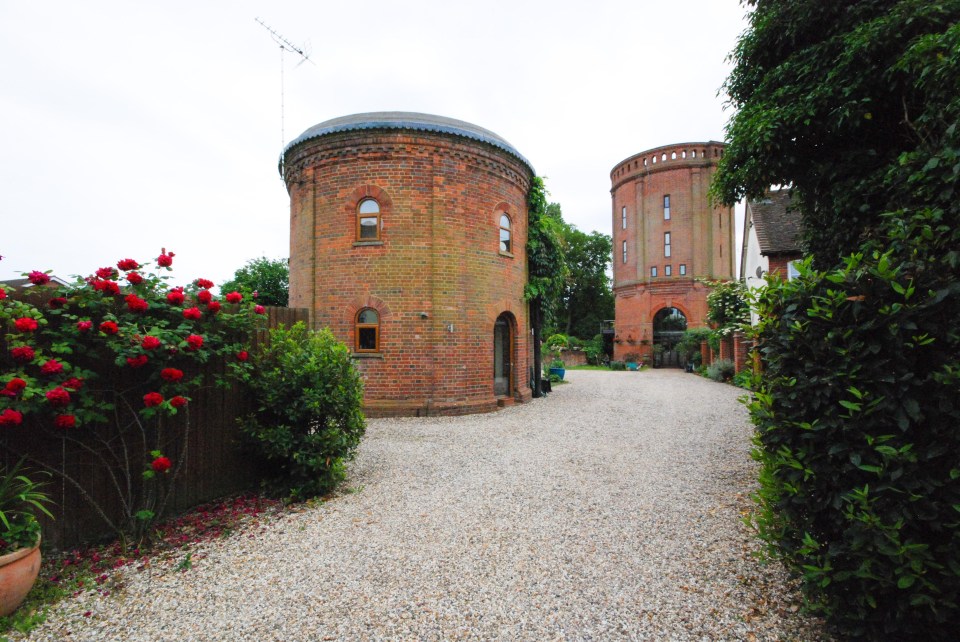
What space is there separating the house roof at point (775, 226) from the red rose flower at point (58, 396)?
1713cm

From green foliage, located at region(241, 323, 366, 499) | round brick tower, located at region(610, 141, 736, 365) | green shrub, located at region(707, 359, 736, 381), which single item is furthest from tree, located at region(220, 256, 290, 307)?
round brick tower, located at region(610, 141, 736, 365)

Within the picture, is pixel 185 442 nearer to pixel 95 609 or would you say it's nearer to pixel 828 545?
pixel 95 609

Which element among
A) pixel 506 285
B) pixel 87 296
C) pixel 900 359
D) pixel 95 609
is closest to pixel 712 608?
pixel 900 359

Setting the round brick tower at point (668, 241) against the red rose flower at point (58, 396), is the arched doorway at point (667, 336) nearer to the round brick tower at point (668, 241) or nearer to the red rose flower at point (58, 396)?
the round brick tower at point (668, 241)

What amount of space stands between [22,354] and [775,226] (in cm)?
2067

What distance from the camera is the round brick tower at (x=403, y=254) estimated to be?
34.0 feet

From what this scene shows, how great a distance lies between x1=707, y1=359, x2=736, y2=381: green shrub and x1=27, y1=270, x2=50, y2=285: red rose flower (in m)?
20.5

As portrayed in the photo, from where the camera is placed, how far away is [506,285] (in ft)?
39.0

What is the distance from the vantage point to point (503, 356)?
13.0 metres

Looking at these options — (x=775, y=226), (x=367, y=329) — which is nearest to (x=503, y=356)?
(x=367, y=329)

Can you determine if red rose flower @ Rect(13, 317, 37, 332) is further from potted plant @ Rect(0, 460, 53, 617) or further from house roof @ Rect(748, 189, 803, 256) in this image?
house roof @ Rect(748, 189, 803, 256)

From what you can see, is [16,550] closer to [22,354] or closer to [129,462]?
[129,462]

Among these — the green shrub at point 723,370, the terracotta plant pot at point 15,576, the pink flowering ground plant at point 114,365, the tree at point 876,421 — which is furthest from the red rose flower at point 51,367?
the green shrub at point 723,370

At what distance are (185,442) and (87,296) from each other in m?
1.70
